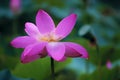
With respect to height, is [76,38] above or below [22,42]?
below

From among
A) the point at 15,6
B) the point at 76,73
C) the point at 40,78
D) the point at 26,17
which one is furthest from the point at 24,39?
the point at 26,17

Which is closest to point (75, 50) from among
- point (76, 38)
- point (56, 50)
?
point (56, 50)

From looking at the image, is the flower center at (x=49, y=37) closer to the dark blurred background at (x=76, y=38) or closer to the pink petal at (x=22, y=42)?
the pink petal at (x=22, y=42)

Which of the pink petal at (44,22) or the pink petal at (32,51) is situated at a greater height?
the pink petal at (44,22)

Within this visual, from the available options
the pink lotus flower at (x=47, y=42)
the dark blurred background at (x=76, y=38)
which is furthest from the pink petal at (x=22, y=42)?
the dark blurred background at (x=76, y=38)

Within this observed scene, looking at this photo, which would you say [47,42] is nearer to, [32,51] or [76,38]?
[32,51]

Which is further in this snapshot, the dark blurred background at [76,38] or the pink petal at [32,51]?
the dark blurred background at [76,38]

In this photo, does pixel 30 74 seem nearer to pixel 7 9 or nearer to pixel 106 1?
pixel 7 9
